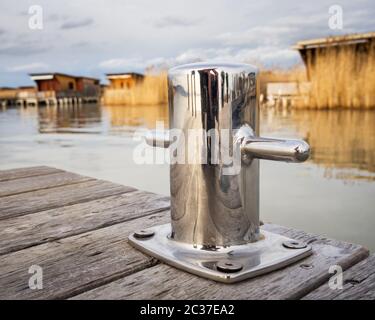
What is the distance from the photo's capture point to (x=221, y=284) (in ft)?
1.70

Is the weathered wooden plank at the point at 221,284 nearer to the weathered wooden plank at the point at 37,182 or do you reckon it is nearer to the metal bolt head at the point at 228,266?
the metal bolt head at the point at 228,266

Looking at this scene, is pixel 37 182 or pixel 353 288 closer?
pixel 353 288

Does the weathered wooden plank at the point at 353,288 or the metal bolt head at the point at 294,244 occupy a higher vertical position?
the metal bolt head at the point at 294,244

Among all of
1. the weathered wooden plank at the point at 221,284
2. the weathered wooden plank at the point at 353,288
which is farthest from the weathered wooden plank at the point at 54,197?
the weathered wooden plank at the point at 353,288

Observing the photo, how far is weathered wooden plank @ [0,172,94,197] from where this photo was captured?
3.80ft

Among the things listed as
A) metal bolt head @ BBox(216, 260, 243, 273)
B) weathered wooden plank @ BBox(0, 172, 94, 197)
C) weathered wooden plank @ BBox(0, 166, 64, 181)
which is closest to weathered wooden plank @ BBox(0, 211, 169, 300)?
metal bolt head @ BBox(216, 260, 243, 273)

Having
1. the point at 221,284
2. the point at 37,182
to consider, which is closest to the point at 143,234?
the point at 221,284

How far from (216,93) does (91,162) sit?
2.53 metres

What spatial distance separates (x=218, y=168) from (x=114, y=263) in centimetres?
21

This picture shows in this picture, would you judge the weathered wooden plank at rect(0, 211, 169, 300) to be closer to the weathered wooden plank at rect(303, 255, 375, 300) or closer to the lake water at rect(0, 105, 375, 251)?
the weathered wooden plank at rect(303, 255, 375, 300)

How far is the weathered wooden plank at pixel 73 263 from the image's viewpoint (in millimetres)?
518

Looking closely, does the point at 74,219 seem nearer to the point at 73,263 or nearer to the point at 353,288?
the point at 73,263
